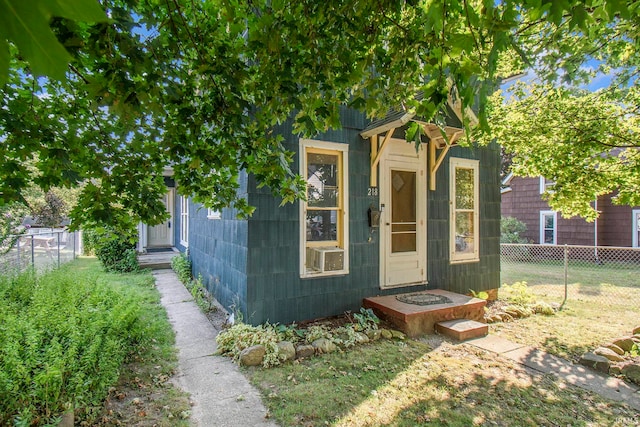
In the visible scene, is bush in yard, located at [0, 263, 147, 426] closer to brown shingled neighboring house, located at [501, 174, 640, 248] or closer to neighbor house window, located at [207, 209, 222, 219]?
neighbor house window, located at [207, 209, 222, 219]

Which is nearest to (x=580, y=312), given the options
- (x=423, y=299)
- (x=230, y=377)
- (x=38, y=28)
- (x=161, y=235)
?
(x=423, y=299)

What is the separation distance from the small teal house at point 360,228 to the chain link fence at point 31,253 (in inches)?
85.5

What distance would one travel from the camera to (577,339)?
15.4 feet

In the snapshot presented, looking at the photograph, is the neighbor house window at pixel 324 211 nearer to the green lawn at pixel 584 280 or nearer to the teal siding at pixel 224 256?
the teal siding at pixel 224 256

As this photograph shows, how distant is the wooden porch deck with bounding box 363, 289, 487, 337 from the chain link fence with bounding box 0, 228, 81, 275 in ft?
13.3

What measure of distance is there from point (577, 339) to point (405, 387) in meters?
3.14

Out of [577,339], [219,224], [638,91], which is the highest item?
[638,91]

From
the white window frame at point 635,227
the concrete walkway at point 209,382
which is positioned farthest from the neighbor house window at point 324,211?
the white window frame at point 635,227

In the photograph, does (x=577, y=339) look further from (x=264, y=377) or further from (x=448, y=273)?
(x=264, y=377)

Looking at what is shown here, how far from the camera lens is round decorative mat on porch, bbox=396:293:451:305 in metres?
5.21

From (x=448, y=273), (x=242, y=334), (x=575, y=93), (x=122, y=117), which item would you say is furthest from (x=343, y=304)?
(x=575, y=93)

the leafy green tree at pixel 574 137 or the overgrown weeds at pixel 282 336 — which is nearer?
the overgrown weeds at pixel 282 336

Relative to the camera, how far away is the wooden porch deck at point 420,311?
15.3 ft

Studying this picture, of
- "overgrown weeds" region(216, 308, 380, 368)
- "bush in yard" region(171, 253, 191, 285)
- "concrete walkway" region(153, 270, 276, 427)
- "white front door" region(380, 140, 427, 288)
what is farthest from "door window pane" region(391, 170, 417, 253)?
"bush in yard" region(171, 253, 191, 285)
